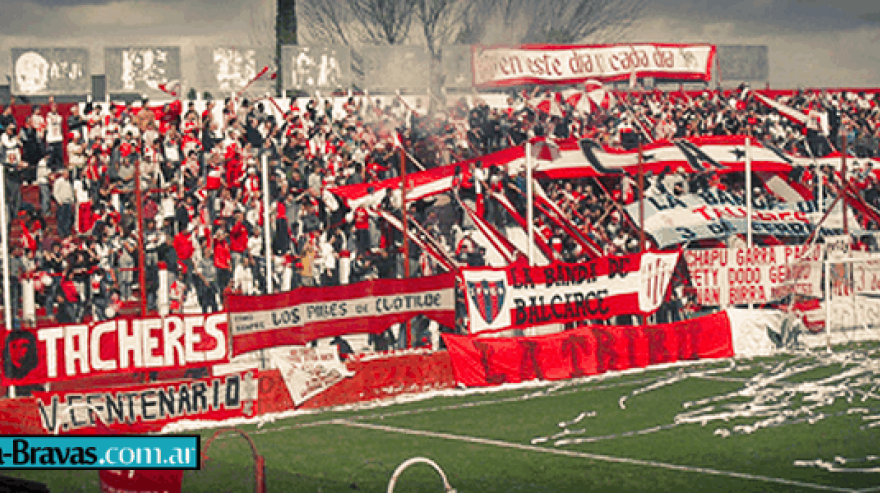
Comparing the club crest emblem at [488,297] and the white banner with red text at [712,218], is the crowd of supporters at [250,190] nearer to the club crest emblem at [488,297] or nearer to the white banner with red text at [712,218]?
the white banner with red text at [712,218]

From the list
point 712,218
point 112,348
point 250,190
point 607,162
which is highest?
point 607,162

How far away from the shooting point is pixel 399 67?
35.2 m

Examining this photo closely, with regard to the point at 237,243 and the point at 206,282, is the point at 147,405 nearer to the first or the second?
the point at 206,282

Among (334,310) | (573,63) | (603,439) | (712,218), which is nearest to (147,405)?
(334,310)

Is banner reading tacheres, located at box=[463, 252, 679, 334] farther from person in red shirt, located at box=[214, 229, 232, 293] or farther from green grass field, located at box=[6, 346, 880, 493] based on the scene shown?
person in red shirt, located at box=[214, 229, 232, 293]

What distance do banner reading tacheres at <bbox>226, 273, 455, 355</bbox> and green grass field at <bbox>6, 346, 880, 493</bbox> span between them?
1.44 m

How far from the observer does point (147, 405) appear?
16516 millimetres

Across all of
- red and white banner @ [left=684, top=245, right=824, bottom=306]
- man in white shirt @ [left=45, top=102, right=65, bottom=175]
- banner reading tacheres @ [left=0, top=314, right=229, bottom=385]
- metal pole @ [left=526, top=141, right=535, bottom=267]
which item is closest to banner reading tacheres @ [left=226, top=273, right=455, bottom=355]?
banner reading tacheres @ [left=0, top=314, right=229, bottom=385]

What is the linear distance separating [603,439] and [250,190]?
36.3 feet

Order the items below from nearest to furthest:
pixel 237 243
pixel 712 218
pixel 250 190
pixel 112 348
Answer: pixel 112 348 → pixel 237 243 → pixel 250 190 → pixel 712 218

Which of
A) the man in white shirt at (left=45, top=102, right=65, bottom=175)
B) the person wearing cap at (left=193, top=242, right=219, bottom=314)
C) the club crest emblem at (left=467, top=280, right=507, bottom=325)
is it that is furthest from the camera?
the man in white shirt at (left=45, top=102, right=65, bottom=175)

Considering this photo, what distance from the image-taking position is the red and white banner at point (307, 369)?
18.0m

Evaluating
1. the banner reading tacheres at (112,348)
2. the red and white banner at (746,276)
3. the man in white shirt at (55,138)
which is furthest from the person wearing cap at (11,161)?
the red and white banner at (746,276)

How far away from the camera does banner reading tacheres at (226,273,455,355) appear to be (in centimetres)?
1797
